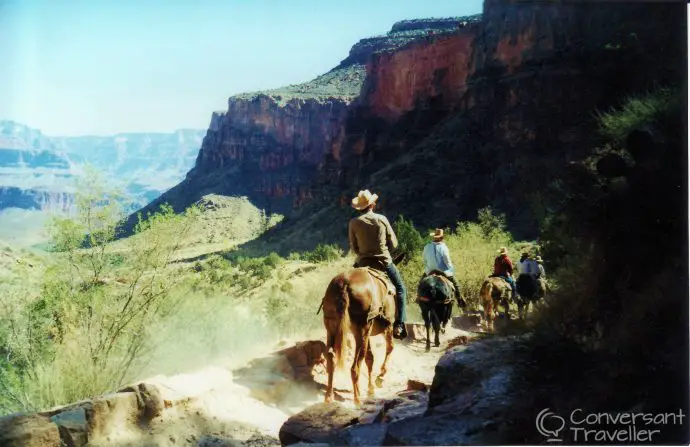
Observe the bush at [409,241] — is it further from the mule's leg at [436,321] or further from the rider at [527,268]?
the mule's leg at [436,321]

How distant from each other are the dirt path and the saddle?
2.88 feet

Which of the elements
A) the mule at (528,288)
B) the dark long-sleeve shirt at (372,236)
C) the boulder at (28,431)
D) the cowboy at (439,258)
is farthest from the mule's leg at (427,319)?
the boulder at (28,431)

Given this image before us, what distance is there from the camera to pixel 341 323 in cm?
605

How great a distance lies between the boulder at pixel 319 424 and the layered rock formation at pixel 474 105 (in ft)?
9.05

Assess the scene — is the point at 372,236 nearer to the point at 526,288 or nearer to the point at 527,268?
the point at 526,288

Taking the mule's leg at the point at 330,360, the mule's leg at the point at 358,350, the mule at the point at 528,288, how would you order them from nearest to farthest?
the mule's leg at the point at 330,360, the mule's leg at the point at 358,350, the mule at the point at 528,288

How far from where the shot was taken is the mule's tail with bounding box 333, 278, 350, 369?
6055mm

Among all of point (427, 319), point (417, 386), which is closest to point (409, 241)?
point (427, 319)

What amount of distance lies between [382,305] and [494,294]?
4575mm

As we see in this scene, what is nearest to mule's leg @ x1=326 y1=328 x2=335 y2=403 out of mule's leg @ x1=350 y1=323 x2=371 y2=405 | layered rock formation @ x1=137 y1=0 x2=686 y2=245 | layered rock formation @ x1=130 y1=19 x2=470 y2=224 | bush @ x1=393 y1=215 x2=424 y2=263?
mule's leg @ x1=350 y1=323 x2=371 y2=405

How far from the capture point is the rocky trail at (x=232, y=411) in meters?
4.29

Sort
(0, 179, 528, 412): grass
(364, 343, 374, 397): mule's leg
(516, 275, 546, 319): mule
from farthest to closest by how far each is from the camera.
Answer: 1. (516, 275, 546, 319): mule
2. (364, 343, 374, 397): mule's leg
3. (0, 179, 528, 412): grass

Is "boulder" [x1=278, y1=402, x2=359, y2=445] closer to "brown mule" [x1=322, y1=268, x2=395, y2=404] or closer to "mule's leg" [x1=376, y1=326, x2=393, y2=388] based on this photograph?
"brown mule" [x1=322, y1=268, x2=395, y2=404]

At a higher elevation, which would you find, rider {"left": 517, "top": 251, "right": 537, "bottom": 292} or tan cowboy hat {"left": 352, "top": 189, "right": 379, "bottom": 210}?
tan cowboy hat {"left": 352, "top": 189, "right": 379, "bottom": 210}
